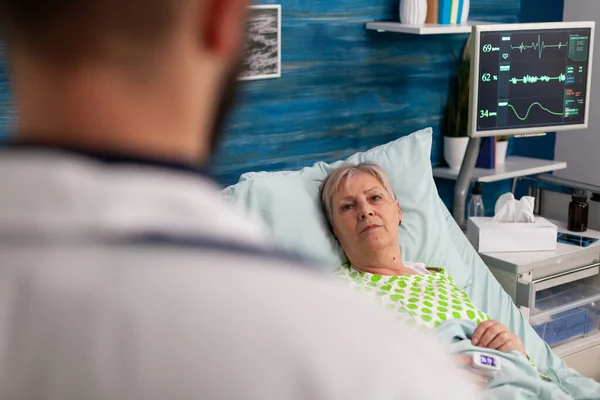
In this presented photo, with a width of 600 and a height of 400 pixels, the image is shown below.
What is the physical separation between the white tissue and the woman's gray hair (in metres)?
A: 0.64

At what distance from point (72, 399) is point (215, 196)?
117mm

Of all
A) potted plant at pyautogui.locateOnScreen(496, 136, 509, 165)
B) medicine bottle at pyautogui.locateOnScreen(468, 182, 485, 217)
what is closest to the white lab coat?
medicine bottle at pyautogui.locateOnScreen(468, 182, 485, 217)

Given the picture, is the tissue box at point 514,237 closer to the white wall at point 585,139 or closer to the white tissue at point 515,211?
the white tissue at point 515,211

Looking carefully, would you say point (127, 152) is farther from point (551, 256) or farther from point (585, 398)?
point (551, 256)

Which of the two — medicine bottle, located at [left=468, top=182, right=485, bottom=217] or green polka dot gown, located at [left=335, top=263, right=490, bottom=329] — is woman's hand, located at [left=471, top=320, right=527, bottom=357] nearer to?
green polka dot gown, located at [left=335, top=263, right=490, bottom=329]

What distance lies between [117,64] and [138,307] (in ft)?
0.38

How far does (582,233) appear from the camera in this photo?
130 inches

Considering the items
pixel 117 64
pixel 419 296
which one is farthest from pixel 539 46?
pixel 117 64

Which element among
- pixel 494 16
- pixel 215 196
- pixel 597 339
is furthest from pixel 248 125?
pixel 215 196

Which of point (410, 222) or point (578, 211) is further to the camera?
point (578, 211)

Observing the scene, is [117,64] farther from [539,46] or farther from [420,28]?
[539,46]

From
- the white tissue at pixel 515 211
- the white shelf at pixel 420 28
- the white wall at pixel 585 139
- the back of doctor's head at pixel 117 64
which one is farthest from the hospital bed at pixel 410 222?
the back of doctor's head at pixel 117 64

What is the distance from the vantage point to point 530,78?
315 centimetres

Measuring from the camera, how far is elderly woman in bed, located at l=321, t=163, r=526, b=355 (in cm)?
240
